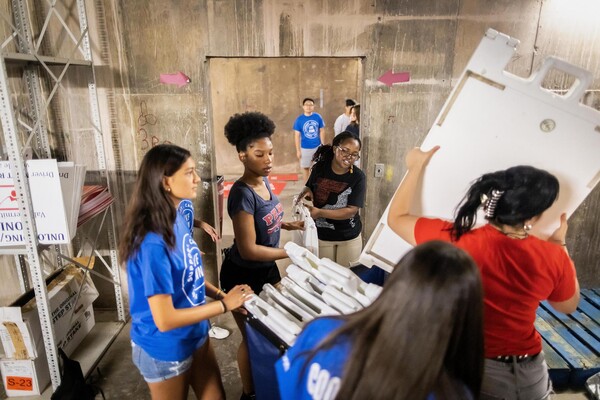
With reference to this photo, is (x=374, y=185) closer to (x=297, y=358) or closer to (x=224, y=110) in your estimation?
(x=297, y=358)

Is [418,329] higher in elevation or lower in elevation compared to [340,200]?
higher

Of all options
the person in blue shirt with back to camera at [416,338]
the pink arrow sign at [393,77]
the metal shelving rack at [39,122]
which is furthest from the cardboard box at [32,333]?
the pink arrow sign at [393,77]

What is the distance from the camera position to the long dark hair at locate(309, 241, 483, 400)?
3.10 feet

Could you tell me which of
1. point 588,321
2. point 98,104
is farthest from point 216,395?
point 588,321

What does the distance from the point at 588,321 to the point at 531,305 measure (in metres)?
2.31

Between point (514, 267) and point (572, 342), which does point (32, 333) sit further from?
point (572, 342)

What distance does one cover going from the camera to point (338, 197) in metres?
3.11

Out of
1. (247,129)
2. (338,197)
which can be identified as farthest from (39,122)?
(338,197)

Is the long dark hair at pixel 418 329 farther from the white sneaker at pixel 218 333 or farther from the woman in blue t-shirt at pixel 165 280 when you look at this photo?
the white sneaker at pixel 218 333

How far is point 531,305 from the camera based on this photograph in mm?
1541

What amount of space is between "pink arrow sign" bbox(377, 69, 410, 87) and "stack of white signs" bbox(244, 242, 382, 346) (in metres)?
2.13

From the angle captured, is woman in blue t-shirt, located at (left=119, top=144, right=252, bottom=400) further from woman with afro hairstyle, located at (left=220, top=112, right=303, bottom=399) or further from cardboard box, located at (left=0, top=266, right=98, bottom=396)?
cardboard box, located at (left=0, top=266, right=98, bottom=396)

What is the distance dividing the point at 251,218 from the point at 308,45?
1779 mm

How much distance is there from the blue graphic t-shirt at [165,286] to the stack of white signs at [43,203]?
106cm
